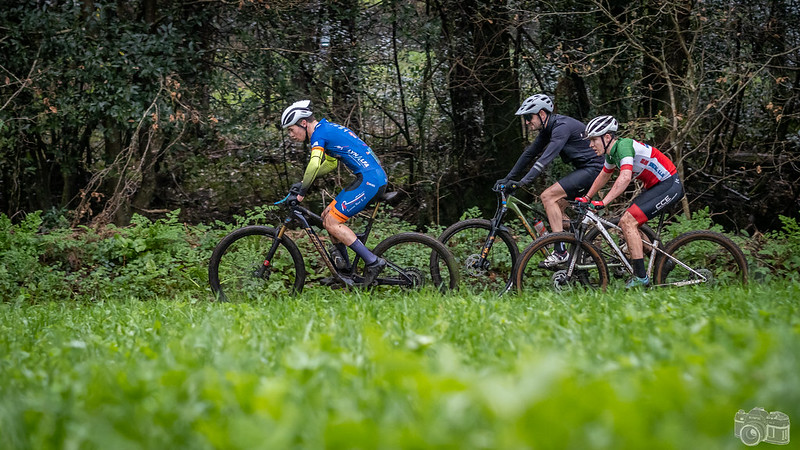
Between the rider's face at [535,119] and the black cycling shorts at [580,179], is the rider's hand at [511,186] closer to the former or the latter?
the black cycling shorts at [580,179]

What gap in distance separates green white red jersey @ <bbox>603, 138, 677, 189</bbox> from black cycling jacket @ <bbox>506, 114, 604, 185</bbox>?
472 millimetres

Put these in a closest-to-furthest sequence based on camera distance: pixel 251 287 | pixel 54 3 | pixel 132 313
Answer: pixel 132 313 → pixel 251 287 → pixel 54 3

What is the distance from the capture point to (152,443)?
170 cm

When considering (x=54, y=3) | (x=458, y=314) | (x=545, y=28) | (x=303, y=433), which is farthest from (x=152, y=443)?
(x=545, y=28)

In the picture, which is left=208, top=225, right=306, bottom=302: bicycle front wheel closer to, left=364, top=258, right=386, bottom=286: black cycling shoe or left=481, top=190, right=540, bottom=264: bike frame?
left=364, top=258, right=386, bottom=286: black cycling shoe

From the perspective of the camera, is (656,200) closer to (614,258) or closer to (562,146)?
(614,258)

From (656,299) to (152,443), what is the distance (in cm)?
431

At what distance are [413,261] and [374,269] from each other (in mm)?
546

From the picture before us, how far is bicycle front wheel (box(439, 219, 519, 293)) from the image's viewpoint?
803 centimetres

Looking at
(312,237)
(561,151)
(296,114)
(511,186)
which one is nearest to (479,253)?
(511,186)

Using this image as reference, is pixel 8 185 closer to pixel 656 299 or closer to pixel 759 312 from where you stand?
pixel 656 299

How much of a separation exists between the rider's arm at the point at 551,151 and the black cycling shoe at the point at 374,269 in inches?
74.2

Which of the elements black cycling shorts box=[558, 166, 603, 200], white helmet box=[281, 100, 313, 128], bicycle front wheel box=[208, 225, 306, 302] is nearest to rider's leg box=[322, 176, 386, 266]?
bicycle front wheel box=[208, 225, 306, 302]

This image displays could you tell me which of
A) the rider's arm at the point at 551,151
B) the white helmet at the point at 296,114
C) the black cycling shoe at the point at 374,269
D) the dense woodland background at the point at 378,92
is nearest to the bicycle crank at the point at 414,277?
the black cycling shoe at the point at 374,269
